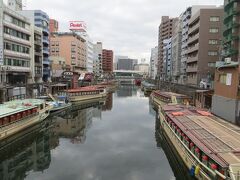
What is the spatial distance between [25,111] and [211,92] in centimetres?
2953

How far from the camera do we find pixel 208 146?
16344mm

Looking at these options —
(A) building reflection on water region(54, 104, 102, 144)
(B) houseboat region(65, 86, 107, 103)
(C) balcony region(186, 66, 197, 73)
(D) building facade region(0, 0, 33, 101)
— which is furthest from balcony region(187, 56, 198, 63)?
(D) building facade region(0, 0, 33, 101)

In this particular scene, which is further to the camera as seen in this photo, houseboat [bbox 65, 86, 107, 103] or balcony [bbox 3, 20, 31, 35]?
houseboat [bbox 65, 86, 107, 103]

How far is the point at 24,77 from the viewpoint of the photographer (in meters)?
68.1

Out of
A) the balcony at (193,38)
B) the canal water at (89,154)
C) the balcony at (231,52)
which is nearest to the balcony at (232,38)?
the balcony at (231,52)

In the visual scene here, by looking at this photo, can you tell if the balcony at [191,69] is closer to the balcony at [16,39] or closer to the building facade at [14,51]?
the building facade at [14,51]

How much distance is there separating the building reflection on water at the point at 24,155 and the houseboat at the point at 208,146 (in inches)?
517

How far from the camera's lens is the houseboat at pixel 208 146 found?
44.9 feet

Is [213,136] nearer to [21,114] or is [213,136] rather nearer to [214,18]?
[21,114]

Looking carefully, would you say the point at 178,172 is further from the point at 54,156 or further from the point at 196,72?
the point at 196,72

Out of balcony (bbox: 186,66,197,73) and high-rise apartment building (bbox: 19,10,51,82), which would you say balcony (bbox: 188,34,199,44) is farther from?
high-rise apartment building (bbox: 19,10,51,82)

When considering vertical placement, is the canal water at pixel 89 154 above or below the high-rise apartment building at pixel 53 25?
below

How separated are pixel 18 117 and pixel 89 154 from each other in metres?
11.7

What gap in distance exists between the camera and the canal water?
20.7 metres
